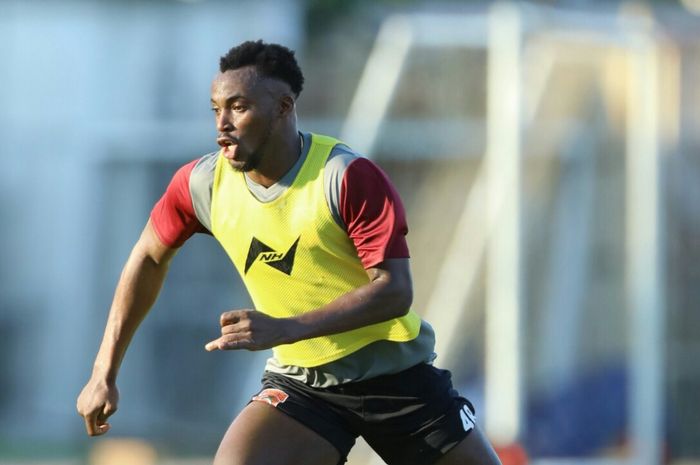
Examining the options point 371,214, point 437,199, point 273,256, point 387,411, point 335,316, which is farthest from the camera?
point 437,199

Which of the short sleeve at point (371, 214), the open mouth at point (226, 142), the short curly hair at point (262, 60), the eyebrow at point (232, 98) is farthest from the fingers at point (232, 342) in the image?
the short curly hair at point (262, 60)

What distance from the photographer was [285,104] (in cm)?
597

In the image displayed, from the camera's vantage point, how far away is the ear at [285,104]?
234 inches

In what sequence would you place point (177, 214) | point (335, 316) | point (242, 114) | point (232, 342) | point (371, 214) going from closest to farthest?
point (232, 342), point (335, 316), point (371, 214), point (242, 114), point (177, 214)

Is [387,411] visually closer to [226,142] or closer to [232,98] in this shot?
[226,142]

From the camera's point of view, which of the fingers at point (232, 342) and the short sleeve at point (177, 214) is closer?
the fingers at point (232, 342)

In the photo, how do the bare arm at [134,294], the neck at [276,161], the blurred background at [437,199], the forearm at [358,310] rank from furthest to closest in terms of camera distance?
the blurred background at [437,199] → the bare arm at [134,294] → the neck at [276,161] → the forearm at [358,310]

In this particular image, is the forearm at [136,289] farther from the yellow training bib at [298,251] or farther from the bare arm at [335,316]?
the bare arm at [335,316]

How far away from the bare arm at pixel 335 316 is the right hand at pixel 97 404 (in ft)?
2.79

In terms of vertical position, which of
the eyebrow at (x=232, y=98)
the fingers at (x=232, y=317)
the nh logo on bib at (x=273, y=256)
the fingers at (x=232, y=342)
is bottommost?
the fingers at (x=232, y=342)

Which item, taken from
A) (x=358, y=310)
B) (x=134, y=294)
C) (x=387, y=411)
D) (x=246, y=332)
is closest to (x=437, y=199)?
(x=134, y=294)

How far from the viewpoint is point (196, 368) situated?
18.8 m

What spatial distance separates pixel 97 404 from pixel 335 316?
104cm

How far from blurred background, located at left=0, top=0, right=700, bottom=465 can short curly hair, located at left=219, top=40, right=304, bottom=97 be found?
4.49 metres
